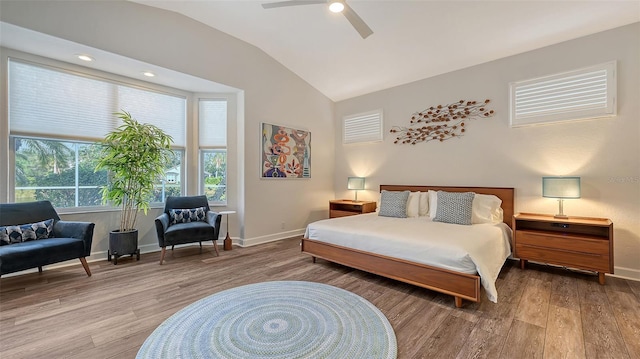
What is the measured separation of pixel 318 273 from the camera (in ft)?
10.5

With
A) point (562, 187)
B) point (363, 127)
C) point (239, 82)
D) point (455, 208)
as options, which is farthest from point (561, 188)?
point (239, 82)

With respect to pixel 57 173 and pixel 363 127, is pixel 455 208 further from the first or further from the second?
pixel 57 173

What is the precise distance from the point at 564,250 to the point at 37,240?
6067 millimetres

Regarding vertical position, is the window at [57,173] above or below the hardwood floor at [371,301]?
above

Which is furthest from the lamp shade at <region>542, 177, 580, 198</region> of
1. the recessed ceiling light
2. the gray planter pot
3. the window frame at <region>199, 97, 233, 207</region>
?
the recessed ceiling light

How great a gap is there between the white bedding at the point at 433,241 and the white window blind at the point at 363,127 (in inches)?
86.3

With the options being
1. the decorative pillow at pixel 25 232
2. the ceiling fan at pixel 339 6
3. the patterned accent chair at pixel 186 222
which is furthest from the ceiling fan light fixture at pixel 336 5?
→ the decorative pillow at pixel 25 232

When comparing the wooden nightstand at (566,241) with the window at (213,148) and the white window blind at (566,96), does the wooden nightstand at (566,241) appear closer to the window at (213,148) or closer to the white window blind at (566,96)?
the white window blind at (566,96)

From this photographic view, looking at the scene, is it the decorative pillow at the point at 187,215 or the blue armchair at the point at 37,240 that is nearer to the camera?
the blue armchair at the point at 37,240

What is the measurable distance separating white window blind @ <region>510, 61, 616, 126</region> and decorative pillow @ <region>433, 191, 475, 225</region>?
1.35 meters

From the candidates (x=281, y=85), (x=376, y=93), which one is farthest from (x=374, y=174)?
(x=281, y=85)

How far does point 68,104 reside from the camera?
3488mm

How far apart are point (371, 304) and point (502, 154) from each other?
3.07 meters

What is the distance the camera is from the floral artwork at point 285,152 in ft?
15.7
